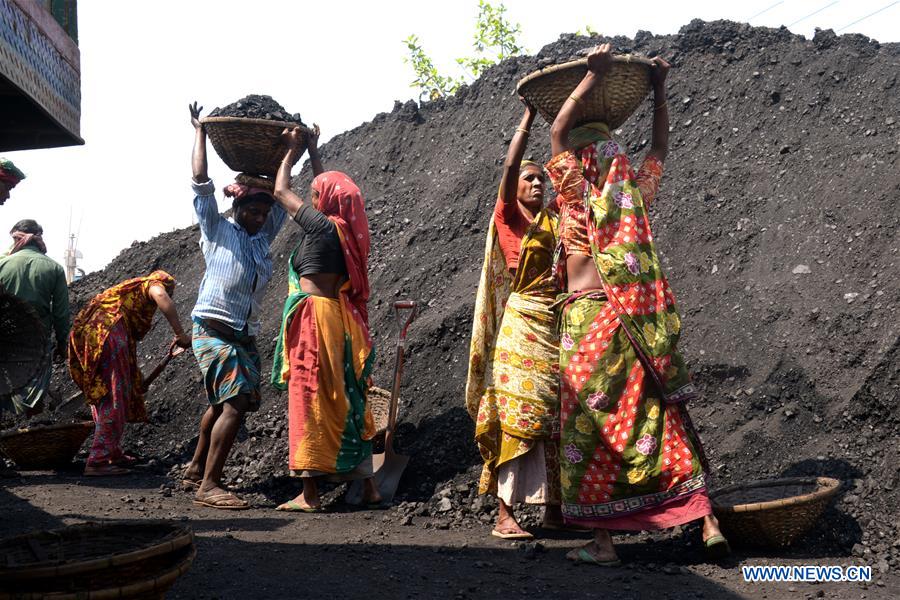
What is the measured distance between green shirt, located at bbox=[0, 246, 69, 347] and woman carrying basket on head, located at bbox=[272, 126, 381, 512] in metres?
2.43

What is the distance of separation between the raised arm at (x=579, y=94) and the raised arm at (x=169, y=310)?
3364mm

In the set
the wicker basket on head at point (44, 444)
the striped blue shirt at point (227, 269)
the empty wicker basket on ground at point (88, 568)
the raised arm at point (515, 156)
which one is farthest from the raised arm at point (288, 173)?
the wicker basket on head at point (44, 444)

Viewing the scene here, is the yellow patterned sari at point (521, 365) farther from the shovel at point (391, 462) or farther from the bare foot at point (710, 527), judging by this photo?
the shovel at point (391, 462)

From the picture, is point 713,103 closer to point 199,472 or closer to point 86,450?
point 199,472

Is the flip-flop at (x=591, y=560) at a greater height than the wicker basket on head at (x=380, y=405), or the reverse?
the wicker basket on head at (x=380, y=405)

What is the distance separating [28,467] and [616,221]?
16.1ft

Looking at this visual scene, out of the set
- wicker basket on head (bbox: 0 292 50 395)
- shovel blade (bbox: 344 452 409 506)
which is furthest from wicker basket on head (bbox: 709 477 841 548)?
wicker basket on head (bbox: 0 292 50 395)

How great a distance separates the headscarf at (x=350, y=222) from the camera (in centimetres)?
557

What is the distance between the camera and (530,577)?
4.01 metres

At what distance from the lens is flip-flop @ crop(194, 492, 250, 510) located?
5.54m

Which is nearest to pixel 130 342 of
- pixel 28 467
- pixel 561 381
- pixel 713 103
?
pixel 28 467

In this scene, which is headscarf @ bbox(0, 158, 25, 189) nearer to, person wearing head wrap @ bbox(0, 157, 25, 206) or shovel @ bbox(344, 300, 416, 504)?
person wearing head wrap @ bbox(0, 157, 25, 206)

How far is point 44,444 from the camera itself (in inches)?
269

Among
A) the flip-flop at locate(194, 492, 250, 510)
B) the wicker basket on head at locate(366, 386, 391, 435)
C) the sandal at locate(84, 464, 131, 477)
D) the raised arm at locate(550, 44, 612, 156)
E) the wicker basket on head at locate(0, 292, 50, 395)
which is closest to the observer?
the wicker basket on head at locate(0, 292, 50, 395)
